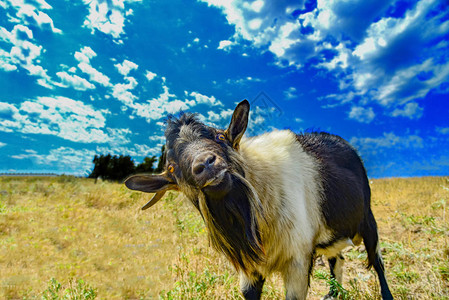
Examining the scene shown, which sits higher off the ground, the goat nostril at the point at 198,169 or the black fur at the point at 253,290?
the goat nostril at the point at 198,169

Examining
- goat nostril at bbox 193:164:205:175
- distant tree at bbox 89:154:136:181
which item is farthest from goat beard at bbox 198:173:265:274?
distant tree at bbox 89:154:136:181

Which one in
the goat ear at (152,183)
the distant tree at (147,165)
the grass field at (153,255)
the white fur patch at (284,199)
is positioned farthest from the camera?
the distant tree at (147,165)

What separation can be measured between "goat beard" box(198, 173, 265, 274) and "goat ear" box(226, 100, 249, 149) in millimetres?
438

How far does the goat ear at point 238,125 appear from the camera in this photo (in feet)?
7.89

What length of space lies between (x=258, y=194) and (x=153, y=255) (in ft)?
11.3

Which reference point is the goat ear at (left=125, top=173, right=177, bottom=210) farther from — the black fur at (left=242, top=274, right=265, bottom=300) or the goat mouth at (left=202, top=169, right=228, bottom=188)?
the black fur at (left=242, top=274, right=265, bottom=300)

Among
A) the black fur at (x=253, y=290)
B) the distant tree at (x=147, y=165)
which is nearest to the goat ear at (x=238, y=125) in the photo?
the black fur at (x=253, y=290)

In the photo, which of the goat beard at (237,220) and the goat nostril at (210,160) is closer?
the goat nostril at (210,160)

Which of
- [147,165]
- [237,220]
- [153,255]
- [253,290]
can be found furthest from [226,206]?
[147,165]

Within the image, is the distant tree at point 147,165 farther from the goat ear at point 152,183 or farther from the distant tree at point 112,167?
the goat ear at point 152,183

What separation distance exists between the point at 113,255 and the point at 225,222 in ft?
12.9

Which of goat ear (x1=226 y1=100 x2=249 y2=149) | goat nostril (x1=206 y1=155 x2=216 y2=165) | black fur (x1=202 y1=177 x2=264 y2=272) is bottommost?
black fur (x1=202 y1=177 x2=264 y2=272)

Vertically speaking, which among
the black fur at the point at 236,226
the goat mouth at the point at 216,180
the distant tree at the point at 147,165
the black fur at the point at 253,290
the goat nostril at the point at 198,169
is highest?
the distant tree at the point at 147,165

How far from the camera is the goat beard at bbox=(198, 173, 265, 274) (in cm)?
213
